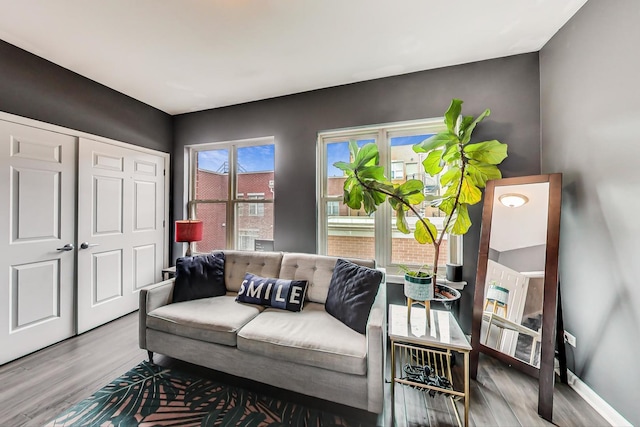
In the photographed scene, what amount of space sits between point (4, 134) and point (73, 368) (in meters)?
1.94

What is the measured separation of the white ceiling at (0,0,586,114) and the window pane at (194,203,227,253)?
59.3 inches

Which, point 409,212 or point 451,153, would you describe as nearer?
point 451,153

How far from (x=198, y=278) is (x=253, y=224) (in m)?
1.06

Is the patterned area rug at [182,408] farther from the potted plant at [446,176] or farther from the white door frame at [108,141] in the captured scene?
the white door frame at [108,141]

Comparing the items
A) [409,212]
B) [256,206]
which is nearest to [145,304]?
[256,206]

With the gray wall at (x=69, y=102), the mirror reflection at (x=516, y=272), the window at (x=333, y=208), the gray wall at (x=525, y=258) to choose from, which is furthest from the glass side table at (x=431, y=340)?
the gray wall at (x=69, y=102)

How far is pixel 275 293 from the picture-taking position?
212cm

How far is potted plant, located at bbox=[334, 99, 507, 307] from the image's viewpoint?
6.21ft

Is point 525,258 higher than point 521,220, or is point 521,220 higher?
point 521,220

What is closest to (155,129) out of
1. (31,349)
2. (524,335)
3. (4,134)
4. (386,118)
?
(4,134)

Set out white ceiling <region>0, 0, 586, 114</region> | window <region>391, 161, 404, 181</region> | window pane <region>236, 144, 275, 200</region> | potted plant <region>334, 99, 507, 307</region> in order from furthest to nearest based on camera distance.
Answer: window pane <region>236, 144, 275, 200</region> → window <region>391, 161, 404, 181</region> → potted plant <region>334, 99, 507, 307</region> → white ceiling <region>0, 0, 586, 114</region>

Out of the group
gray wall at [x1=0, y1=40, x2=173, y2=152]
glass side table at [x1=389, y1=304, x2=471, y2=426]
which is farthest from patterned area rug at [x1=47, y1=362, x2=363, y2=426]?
gray wall at [x1=0, y1=40, x2=173, y2=152]

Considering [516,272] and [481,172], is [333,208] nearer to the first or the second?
[481,172]

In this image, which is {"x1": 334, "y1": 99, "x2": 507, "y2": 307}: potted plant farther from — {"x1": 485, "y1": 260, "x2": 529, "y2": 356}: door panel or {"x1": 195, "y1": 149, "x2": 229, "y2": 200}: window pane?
{"x1": 195, "y1": 149, "x2": 229, "y2": 200}: window pane
